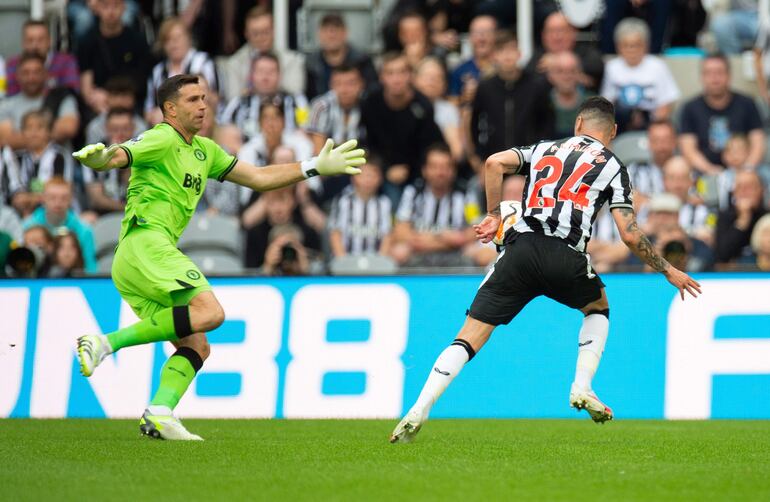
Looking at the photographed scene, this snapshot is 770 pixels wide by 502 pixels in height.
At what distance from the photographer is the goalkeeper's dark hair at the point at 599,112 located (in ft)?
29.2

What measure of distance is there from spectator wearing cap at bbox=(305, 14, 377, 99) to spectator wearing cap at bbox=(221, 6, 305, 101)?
18 centimetres

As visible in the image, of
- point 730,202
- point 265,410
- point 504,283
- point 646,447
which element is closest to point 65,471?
point 504,283

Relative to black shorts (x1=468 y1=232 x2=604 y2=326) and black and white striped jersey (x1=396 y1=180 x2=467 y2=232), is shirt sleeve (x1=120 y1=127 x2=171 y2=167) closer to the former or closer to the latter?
black shorts (x1=468 y1=232 x2=604 y2=326)

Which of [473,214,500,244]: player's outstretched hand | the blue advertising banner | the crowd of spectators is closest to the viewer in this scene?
[473,214,500,244]: player's outstretched hand

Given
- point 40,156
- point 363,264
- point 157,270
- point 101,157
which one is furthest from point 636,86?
point 101,157

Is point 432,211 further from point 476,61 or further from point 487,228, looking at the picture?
point 487,228

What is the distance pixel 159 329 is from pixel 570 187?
9.15ft

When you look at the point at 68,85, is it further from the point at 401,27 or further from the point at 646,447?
the point at 646,447

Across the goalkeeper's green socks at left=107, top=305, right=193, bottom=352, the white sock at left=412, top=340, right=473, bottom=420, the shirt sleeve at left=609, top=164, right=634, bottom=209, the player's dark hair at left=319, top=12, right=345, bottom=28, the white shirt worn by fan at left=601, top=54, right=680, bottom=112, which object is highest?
the player's dark hair at left=319, top=12, right=345, bottom=28

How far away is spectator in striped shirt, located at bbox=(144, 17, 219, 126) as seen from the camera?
16.2 meters

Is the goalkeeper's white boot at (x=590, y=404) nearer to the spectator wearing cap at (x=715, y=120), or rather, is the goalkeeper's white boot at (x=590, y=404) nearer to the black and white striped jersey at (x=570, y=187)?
the black and white striped jersey at (x=570, y=187)

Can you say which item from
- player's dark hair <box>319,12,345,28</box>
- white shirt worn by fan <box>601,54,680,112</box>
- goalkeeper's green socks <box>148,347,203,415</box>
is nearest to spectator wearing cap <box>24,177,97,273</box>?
player's dark hair <box>319,12,345,28</box>

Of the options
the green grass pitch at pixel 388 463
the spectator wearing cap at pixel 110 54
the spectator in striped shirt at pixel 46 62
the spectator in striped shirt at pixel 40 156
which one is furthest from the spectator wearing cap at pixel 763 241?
the spectator in striped shirt at pixel 46 62

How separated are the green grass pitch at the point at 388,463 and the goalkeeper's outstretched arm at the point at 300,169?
178 centimetres
